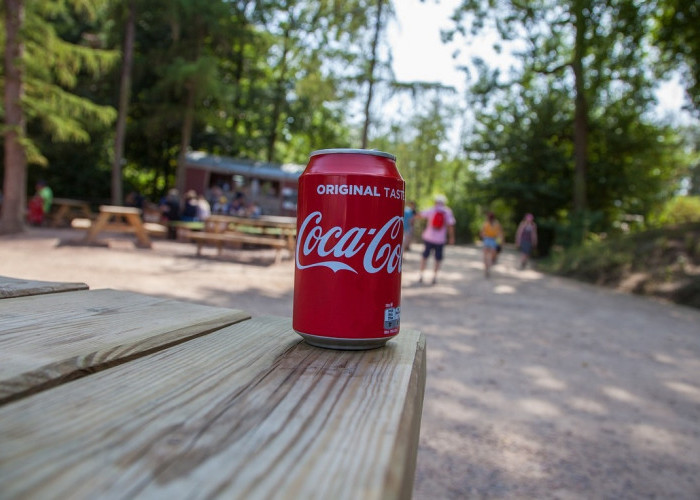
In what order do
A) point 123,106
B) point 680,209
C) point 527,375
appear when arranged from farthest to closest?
point 680,209 < point 123,106 < point 527,375

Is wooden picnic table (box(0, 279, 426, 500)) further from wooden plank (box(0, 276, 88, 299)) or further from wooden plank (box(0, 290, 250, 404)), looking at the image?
wooden plank (box(0, 276, 88, 299))

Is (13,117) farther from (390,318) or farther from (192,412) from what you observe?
(192,412)

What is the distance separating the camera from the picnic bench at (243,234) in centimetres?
1137

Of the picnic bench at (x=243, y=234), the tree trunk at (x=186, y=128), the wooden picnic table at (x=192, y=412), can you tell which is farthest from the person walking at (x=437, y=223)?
the tree trunk at (x=186, y=128)

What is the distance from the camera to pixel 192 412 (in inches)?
26.0

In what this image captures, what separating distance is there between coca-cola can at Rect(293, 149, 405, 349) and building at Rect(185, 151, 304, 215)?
22.7 m

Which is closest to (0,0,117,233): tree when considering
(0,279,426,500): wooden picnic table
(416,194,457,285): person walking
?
(416,194,457,285): person walking

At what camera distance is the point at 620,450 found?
3307 mm

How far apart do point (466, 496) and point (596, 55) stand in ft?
58.6

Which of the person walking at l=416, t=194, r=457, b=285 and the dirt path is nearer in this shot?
the dirt path

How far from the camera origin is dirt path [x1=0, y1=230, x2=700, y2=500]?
9.70ft

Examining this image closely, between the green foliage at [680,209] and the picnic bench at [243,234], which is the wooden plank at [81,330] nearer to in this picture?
the picnic bench at [243,234]

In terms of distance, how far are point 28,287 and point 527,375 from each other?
4.37m

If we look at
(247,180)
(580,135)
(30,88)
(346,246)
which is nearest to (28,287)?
(346,246)
